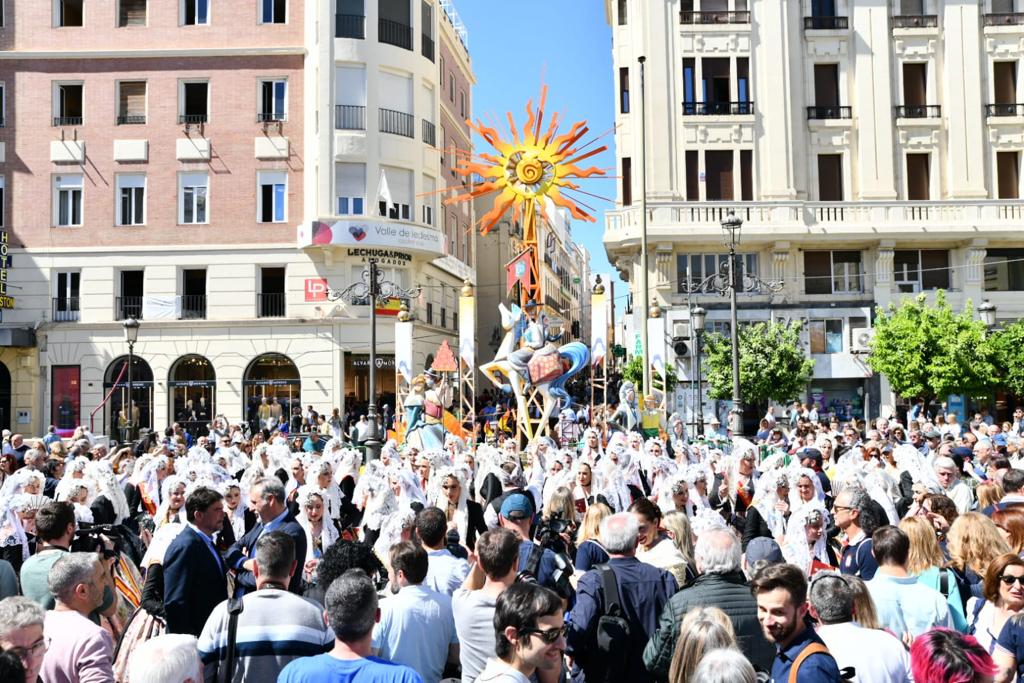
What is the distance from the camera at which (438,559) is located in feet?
20.4

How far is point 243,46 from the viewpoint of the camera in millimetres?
36969

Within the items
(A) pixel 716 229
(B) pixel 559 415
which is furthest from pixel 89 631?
(A) pixel 716 229

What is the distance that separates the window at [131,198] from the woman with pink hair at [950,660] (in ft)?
121

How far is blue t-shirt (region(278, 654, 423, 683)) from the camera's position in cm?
395

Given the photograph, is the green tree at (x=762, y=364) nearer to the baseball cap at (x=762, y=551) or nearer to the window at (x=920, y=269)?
the window at (x=920, y=269)

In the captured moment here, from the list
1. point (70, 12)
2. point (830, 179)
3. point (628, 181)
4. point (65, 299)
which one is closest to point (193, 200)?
point (65, 299)

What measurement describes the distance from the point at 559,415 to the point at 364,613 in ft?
63.5

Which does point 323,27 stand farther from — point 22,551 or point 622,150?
point 22,551

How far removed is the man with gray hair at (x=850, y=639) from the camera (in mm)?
4328

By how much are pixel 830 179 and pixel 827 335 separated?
19.2 ft

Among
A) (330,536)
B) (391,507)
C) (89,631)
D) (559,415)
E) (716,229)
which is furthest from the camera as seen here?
(716,229)

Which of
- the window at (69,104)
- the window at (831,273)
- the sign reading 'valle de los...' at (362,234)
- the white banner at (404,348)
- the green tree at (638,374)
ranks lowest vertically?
the green tree at (638,374)

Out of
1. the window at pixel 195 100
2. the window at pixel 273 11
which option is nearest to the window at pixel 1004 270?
the window at pixel 273 11

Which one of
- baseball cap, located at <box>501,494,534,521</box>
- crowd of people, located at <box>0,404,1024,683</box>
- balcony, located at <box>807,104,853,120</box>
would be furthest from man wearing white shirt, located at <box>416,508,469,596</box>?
balcony, located at <box>807,104,853,120</box>
